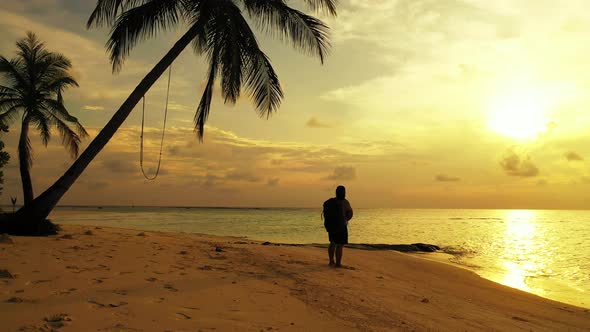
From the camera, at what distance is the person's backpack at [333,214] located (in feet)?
31.1

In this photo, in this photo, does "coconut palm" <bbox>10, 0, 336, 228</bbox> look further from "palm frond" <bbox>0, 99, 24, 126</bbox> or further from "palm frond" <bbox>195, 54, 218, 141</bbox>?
"palm frond" <bbox>0, 99, 24, 126</bbox>

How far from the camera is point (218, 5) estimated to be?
10.7 metres

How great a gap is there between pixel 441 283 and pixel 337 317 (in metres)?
5.76

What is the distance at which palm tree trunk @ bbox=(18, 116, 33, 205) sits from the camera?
16688mm

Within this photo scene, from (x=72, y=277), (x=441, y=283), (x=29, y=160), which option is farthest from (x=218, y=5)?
(x=29, y=160)

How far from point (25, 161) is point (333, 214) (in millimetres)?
15844

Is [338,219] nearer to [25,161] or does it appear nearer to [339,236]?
[339,236]

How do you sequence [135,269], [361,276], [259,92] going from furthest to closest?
1. [259,92]
2. [361,276]
3. [135,269]

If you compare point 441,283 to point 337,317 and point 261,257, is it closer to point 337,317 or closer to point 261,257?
point 261,257

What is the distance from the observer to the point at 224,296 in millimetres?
5633

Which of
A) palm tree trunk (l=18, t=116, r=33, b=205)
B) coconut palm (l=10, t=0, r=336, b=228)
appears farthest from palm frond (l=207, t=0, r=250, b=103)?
palm tree trunk (l=18, t=116, r=33, b=205)

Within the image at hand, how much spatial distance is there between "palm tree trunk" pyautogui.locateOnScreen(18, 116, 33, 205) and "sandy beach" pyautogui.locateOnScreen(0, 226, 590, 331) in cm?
853

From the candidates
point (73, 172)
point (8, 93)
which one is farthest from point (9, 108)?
point (73, 172)

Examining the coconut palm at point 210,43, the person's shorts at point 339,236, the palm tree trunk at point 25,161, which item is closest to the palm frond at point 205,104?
the coconut palm at point 210,43
